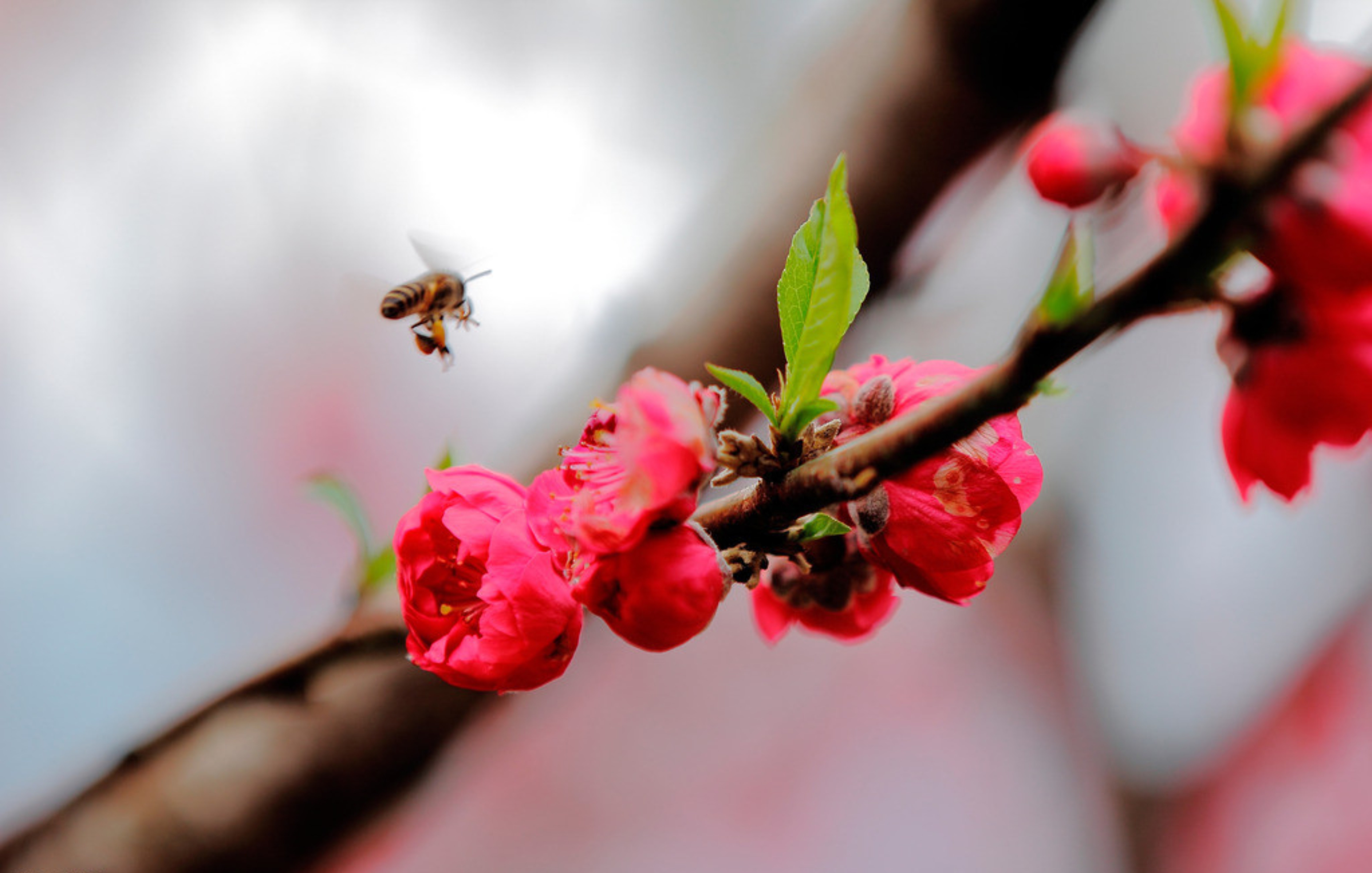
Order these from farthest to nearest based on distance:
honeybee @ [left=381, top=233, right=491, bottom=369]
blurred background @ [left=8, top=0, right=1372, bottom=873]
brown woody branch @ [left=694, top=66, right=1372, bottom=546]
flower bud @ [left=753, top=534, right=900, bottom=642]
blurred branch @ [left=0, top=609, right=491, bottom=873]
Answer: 1. blurred background @ [left=8, top=0, right=1372, bottom=873]
2. blurred branch @ [left=0, top=609, right=491, bottom=873]
3. honeybee @ [left=381, top=233, right=491, bottom=369]
4. flower bud @ [left=753, top=534, right=900, bottom=642]
5. brown woody branch @ [left=694, top=66, right=1372, bottom=546]

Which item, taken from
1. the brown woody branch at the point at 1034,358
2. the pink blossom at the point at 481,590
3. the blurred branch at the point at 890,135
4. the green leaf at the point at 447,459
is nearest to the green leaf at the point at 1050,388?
the brown woody branch at the point at 1034,358

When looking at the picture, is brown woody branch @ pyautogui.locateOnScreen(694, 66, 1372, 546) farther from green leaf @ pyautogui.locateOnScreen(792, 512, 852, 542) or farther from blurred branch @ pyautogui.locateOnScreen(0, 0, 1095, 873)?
blurred branch @ pyautogui.locateOnScreen(0, 0, 1095, 873)

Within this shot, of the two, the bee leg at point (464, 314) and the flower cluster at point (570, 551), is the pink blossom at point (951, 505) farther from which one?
the bee leg at point (464, 314)

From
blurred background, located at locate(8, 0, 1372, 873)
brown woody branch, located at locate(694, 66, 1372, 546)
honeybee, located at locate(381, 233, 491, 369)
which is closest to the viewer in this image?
brown woody branch, located at locate(694, 66, 1372, 546)

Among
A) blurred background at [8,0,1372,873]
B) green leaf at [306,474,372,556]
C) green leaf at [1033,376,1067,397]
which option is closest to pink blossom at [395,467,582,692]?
green leaf at [1033,376,1067,397]

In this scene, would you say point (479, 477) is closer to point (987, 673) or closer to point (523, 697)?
point (523, 697)

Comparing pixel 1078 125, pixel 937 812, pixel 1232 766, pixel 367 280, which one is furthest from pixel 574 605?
pixel 1232 766

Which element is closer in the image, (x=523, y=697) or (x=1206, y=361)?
(x=523, y=697)
